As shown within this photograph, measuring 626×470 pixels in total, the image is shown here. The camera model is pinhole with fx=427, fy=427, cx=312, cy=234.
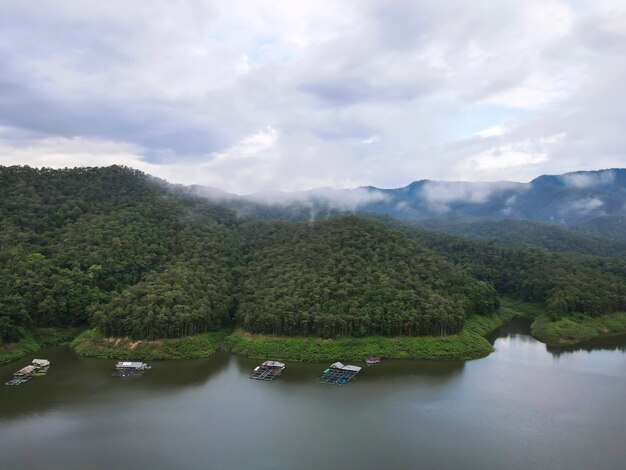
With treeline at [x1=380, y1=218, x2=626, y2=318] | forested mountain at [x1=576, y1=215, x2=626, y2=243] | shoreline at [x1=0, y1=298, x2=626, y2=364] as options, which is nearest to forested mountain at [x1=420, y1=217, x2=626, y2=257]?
treeline at [x1=380, y1=218, x2=626, y2=318]

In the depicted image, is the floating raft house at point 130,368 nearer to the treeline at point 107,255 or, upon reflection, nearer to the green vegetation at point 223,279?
the green vegetation at point 223,279

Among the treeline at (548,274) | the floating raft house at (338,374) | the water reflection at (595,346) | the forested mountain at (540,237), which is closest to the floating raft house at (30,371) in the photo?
the floating raft house at (338,374)

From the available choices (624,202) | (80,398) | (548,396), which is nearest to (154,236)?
(80,398)

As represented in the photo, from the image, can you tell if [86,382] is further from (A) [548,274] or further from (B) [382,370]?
(A) [548,274]

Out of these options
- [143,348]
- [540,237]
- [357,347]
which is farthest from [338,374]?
[540,237]

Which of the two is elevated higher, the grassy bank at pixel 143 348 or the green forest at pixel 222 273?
the green forest at pixel 222 273

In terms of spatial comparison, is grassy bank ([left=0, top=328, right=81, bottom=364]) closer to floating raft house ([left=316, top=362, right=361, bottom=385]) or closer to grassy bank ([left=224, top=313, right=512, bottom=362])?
grassy bank ([left=224, top=313, right=512, bottom=362])

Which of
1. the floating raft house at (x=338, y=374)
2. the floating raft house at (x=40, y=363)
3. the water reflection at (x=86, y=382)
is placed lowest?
the floating raft house at (x=338, y=374)
